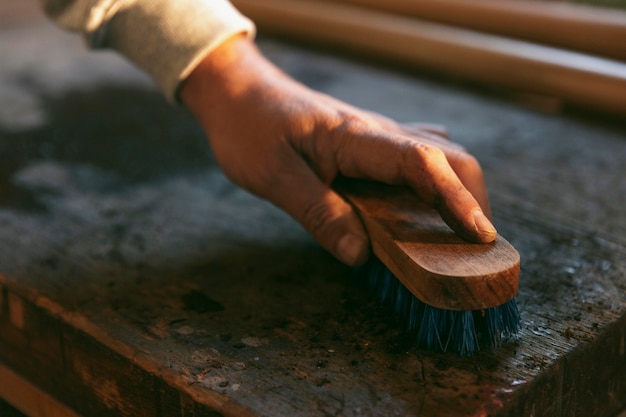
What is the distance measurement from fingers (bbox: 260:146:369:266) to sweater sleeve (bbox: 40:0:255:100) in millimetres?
247

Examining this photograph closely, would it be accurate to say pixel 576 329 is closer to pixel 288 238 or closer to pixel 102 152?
pixel 288 238

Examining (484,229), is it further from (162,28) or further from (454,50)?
(454,50)

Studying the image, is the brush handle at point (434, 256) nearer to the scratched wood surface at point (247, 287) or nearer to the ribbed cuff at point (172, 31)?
the scratched wood surface at point (247, 287)

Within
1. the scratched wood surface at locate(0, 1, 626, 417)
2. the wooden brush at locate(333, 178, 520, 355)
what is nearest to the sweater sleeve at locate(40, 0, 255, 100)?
the scratched wood surface at locate(0, 1, 626, 417)

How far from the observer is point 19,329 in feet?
3.30

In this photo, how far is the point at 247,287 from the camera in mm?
987

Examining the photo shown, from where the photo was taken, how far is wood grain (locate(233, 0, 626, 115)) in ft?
5.13

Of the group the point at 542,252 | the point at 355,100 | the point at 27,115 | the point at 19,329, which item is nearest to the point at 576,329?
the point at 542,252

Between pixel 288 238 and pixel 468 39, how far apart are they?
2.87 feet

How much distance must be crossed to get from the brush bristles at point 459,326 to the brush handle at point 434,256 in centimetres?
5

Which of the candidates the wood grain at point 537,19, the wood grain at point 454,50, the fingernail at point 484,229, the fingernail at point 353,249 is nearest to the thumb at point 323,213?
the fingernail at point 353,249

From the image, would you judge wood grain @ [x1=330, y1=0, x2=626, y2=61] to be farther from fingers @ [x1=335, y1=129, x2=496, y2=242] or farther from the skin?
fingers @ [x1=335, y1=129, x2=496, y2=242]

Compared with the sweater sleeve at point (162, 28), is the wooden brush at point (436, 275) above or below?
below

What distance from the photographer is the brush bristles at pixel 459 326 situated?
32.9 inches
